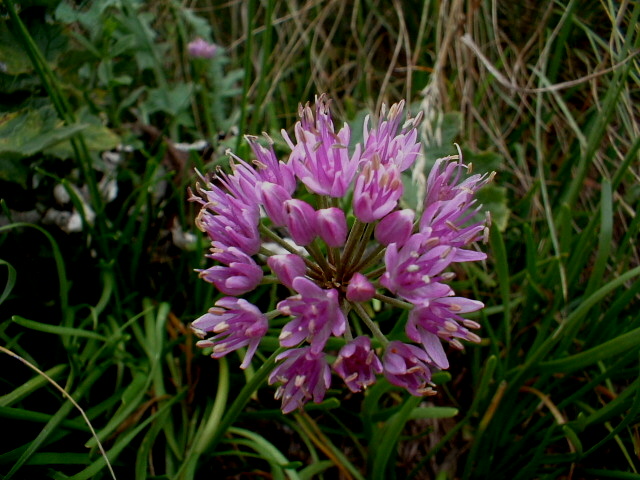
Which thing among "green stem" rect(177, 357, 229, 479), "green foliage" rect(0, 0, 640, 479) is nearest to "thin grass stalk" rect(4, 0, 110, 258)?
"green foliage" rect(0, 0, 640, 479)

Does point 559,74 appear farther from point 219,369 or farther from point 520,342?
point 219,369

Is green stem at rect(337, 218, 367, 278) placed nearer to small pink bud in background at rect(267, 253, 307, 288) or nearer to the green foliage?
small pink bud in background at rect(267, 253, 307, 288)

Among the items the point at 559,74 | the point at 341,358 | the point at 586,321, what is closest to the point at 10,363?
the point at 341,358

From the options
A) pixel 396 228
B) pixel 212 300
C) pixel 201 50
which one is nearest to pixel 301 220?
pixel 396 228

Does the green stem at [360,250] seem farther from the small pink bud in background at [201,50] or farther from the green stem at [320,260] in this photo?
the small pink bud in background at [201,50]

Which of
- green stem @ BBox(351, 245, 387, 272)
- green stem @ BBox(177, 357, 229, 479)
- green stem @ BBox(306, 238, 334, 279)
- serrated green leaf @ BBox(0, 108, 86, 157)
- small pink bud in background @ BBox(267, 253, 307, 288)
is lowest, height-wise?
green stem @ BBox(177, 357, 229, 479)

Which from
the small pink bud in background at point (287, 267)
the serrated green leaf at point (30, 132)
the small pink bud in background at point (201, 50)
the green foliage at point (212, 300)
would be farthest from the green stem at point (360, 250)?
the small pink bud in background at point (201, 50)

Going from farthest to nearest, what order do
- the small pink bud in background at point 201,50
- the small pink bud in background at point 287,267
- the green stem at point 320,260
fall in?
the small pink bud in background at point 201,50 < the green stem at point 320,260 < the small pink bud in background at point 287,267
